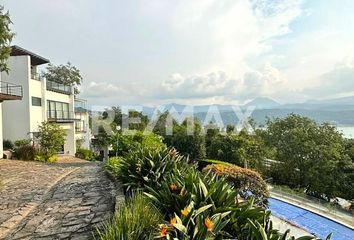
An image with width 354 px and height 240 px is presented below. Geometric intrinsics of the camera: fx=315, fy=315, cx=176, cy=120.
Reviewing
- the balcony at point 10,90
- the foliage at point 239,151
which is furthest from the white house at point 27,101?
the foliage at point 239,151

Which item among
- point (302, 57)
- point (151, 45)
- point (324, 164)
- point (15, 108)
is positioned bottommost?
point (324, 164)

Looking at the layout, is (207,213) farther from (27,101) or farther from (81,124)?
(81,124)

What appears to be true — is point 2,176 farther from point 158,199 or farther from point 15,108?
point 15,108

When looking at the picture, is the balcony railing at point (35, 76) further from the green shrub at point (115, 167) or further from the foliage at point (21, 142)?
the green shrub at point (115, 167)

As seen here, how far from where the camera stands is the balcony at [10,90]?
1866 centimetres

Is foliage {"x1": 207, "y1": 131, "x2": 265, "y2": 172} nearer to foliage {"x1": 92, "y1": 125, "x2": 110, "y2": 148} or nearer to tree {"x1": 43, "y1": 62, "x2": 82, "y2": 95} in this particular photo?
foliage {"x1": 92, "y1": 125, "x2": 110, "y2": 148}

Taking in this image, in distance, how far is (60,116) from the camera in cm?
3041

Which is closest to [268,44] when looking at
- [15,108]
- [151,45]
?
[151,45]

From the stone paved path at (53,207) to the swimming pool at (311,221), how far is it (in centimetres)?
894

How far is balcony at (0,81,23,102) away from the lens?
61.2 feet

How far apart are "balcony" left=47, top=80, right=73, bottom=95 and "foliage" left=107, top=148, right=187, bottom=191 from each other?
2268 centimetres

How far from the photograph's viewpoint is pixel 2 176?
12367 mm

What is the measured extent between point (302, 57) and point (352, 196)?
44.7ft

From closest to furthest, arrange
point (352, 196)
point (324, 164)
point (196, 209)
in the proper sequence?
point (196, 209) < point (352, 196) < point (324, 164)
